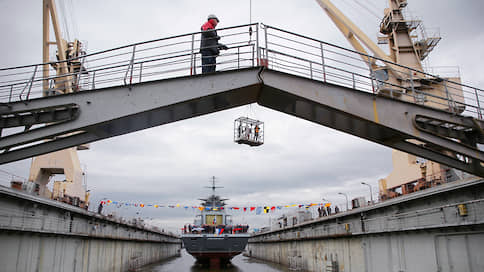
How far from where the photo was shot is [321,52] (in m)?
9.27

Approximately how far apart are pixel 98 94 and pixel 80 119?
0.73 meters

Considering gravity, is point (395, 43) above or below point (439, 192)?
above

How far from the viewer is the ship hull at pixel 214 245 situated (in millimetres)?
32250

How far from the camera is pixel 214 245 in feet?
106

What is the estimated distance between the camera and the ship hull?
32.2 m

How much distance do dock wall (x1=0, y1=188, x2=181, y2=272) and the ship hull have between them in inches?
365

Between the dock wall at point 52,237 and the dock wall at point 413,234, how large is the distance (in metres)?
13.6

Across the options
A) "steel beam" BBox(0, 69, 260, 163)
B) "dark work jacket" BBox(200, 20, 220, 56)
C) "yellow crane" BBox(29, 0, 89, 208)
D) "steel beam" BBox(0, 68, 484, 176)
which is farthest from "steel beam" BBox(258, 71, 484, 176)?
"yellow crane" BBox(29, 0, 89, 208)

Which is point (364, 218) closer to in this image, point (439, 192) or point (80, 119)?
point (439, 192)

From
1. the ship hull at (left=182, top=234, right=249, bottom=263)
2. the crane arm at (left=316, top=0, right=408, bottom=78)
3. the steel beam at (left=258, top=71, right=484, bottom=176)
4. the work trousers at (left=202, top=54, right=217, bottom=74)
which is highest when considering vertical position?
the crane arm at (left=316, top=0, right=408, bottom=78)

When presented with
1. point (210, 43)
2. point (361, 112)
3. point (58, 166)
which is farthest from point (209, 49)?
point (58, 166)

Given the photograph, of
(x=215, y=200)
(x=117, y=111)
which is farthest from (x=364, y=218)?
(x=215, y=200)

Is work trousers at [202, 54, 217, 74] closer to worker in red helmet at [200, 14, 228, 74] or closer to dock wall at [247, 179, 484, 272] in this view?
worker in red helmet at [200, 14, 228, 74]

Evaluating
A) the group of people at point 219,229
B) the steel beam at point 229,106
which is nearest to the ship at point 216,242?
the group of people at point 219,229
